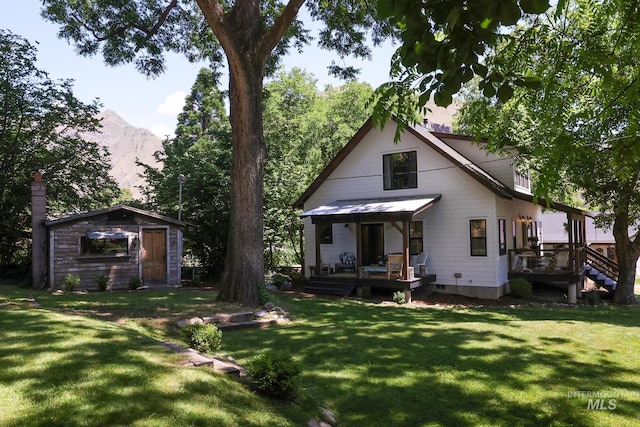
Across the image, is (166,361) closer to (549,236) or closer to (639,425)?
(639,425)

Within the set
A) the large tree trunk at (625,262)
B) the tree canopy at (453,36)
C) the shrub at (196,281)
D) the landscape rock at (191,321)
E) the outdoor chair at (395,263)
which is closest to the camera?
the tree canopy at (453,36)

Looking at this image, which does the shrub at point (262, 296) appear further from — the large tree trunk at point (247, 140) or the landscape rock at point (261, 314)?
the landscape rock at point (261, 314)

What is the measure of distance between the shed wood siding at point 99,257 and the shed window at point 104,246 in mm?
172

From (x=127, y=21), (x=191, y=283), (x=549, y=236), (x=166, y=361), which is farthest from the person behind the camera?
(x=549, y=236)

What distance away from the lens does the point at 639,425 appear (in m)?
4.55

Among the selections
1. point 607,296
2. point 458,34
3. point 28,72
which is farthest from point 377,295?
point 28,72

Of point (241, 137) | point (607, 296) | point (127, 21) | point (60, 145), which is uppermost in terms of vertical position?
point (127, 21)

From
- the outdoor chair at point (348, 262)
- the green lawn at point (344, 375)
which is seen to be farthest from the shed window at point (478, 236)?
the green lawn at point (344, 375)

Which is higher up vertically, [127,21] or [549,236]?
[127,21]

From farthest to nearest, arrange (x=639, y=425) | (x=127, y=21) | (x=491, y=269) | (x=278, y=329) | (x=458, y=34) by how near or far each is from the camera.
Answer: (x=491, y=269), (x=127, y=21), (x=278, y=329), (x=639, y=425), (x=458, y=34)

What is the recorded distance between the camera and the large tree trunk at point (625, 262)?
17234 mm

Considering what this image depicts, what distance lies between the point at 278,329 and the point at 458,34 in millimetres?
8084

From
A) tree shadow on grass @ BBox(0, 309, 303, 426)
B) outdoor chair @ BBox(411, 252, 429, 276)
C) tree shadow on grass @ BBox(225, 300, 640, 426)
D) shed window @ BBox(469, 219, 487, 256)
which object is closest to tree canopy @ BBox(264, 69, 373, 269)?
outdoor chair @ BBox(411, 252, 429, 276)

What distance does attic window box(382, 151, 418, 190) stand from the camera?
17859 mm
